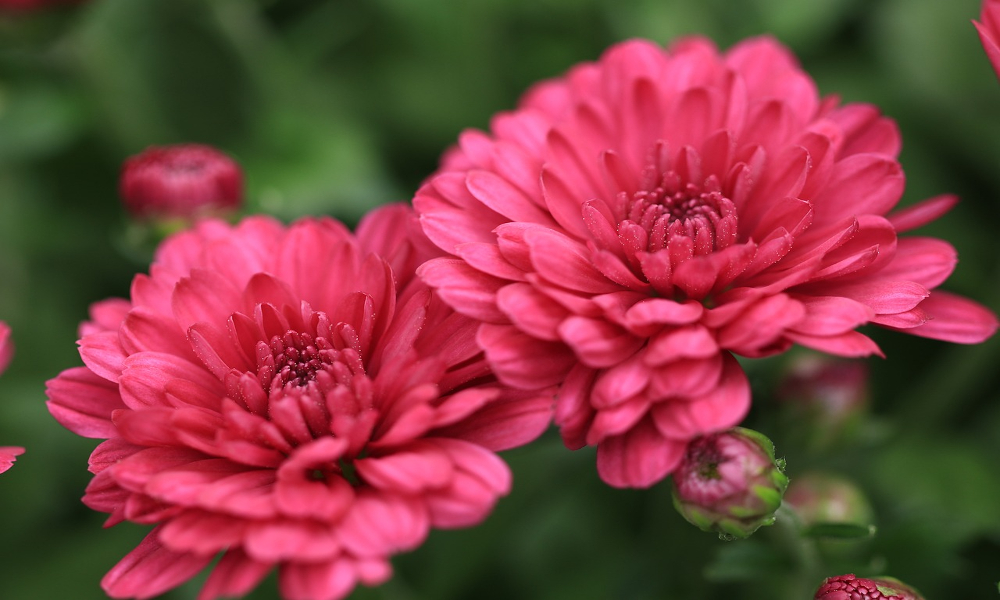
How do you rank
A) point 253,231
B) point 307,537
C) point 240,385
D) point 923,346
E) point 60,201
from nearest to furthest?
point 307,537 < point 240,385 < point 253,231 < point 923,346 < point 60,201

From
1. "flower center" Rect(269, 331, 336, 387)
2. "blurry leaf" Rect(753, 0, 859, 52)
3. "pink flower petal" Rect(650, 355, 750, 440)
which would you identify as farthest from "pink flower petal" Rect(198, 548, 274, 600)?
"blurry leaf" Rect(753, 0, 859, 52)

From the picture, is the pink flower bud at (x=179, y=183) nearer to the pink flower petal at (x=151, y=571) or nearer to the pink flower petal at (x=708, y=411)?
the pink flower petal at (x=151, y=571)

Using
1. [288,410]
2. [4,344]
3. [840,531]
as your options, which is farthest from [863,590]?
[4,344]

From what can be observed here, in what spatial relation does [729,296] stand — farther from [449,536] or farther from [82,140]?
[82,140]

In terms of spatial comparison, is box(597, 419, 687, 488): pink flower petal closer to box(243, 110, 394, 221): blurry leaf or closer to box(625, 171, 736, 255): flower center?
box(625, 171, 736, 255): flower center

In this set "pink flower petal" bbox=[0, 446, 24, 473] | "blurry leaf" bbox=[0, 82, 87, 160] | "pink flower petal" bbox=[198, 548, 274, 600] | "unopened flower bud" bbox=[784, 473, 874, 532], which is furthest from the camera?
"blurry leaf" bbox=[0, 82, 87, 160]

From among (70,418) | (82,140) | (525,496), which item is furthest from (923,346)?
(82,140)
